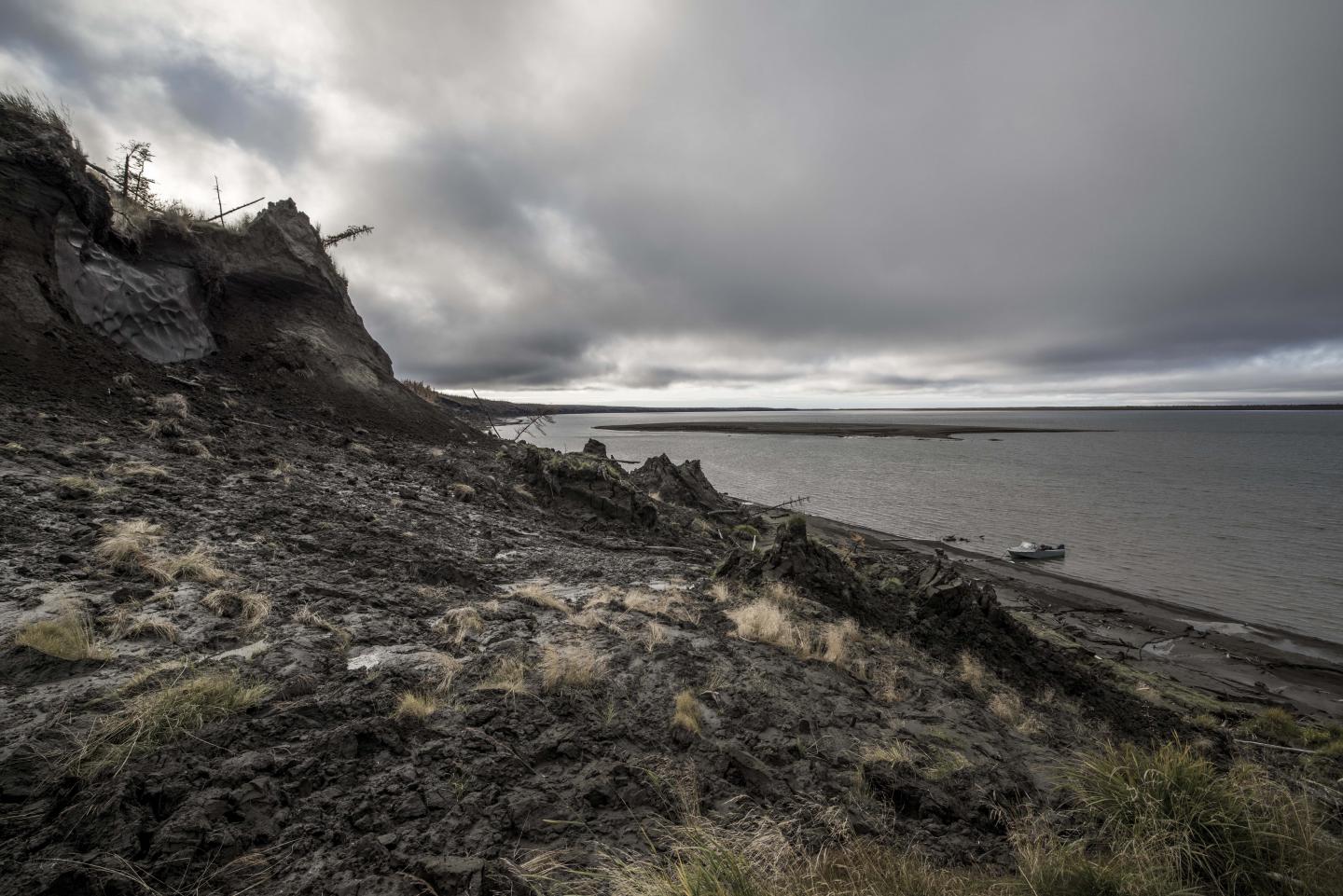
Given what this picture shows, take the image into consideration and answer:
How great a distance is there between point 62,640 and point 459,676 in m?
3.22

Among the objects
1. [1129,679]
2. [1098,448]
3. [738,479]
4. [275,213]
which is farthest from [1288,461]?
[275,213]

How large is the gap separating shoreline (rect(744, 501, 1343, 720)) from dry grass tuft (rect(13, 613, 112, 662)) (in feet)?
72.8

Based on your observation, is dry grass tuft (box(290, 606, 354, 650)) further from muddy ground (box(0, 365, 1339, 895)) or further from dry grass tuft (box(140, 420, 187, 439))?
dry grass tuft (box(140, 420, 187, 439))

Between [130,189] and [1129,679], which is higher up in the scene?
[130,189]

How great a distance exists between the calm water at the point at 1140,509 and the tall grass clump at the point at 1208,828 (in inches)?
952

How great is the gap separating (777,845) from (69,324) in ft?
59.0

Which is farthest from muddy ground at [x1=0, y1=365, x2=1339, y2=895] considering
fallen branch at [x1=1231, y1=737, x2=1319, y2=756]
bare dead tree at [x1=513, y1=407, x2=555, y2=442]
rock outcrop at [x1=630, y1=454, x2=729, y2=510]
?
rock outcrop at [x1=630, y1=454, x2=729, y2=510]

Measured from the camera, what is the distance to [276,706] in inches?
167

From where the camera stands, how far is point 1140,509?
132 ft

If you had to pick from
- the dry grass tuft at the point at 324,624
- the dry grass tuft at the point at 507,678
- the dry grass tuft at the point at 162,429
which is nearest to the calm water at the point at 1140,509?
the dry grass tuft at the point at 507,678

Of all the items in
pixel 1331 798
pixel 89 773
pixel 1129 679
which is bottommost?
pixel 1129 679

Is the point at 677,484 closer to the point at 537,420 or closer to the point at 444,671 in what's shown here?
the point at 537,420

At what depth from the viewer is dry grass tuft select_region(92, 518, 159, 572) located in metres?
5.99

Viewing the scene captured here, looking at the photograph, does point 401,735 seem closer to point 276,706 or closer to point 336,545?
point 276,706
